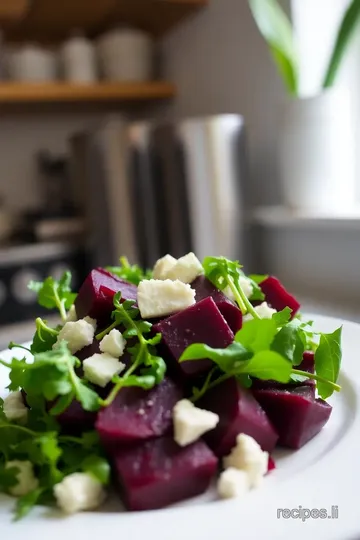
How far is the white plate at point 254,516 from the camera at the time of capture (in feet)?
1.39

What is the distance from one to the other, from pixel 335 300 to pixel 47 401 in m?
0.85

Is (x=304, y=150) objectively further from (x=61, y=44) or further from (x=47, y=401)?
(x=61, y=44)

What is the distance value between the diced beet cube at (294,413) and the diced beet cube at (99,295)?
0.19 m

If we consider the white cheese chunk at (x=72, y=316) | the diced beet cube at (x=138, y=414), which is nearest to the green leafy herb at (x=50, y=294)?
the white cheese chunk at (x=72, y=316)

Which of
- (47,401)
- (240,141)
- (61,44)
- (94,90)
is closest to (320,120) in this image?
(240,141)

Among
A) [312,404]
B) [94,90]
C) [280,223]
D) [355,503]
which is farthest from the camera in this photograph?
[94,90]

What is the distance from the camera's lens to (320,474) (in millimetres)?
499

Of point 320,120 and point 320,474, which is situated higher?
point 320,120

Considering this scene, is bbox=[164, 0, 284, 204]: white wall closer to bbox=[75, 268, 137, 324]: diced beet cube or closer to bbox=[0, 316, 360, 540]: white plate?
bbox=[75, 268, 137, 324]: diced beet cube

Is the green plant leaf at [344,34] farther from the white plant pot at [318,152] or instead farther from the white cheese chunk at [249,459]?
the white cheese chunk at [249,459]

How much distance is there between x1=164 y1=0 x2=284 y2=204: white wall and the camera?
1585 mm

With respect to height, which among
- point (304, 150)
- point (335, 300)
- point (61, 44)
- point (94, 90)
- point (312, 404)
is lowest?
point (335, 300)

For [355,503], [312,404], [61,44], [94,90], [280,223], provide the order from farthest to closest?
[61,44] < [94,90] < [280,223] < [312,404] < [355,503]

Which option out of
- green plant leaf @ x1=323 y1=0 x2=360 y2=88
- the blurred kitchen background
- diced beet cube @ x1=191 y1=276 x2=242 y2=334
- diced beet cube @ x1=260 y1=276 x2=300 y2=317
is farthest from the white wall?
diced beet cube @ x1=191 y1=276 x2=242 y2=334
